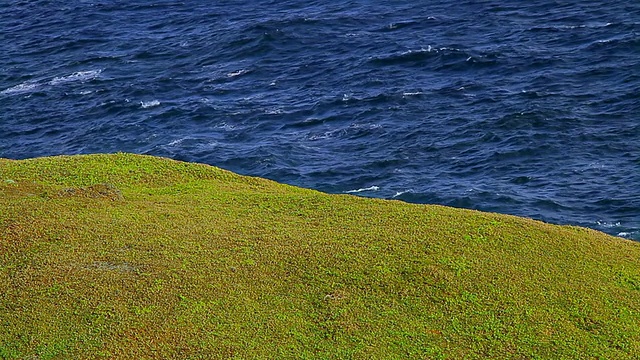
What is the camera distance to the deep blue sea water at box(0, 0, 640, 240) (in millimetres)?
58875

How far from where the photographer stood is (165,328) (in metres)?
Result: 26.0

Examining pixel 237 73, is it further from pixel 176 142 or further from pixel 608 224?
pixel 608 224

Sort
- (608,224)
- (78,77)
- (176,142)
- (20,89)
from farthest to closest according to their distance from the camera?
(78,77)
(20,89)
(176,142)
(608,224)

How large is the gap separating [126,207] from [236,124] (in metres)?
37.8

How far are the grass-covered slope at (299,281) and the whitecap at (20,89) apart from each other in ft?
176

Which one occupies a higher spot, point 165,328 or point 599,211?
point 165,328

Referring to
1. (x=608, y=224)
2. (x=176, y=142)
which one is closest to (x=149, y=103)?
(x=176, y=142)

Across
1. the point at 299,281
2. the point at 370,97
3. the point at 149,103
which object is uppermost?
the point at 299,281

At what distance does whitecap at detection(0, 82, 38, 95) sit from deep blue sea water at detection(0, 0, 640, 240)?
10.4 inches

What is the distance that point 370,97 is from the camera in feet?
243

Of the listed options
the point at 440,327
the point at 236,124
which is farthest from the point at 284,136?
the point at 440,327

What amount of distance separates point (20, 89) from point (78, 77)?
18.6ft

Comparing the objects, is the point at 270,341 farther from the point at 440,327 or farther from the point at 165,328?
the point at 440,327

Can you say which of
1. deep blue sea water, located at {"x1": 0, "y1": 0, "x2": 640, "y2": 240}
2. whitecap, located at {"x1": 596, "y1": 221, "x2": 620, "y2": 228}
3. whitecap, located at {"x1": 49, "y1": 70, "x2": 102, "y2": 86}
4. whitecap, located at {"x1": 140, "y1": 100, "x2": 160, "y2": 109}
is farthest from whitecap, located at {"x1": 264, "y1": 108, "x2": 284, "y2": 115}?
whitecap, located at {"x1": 596, "y1": 221, "x2": 620, "y2": 228}
